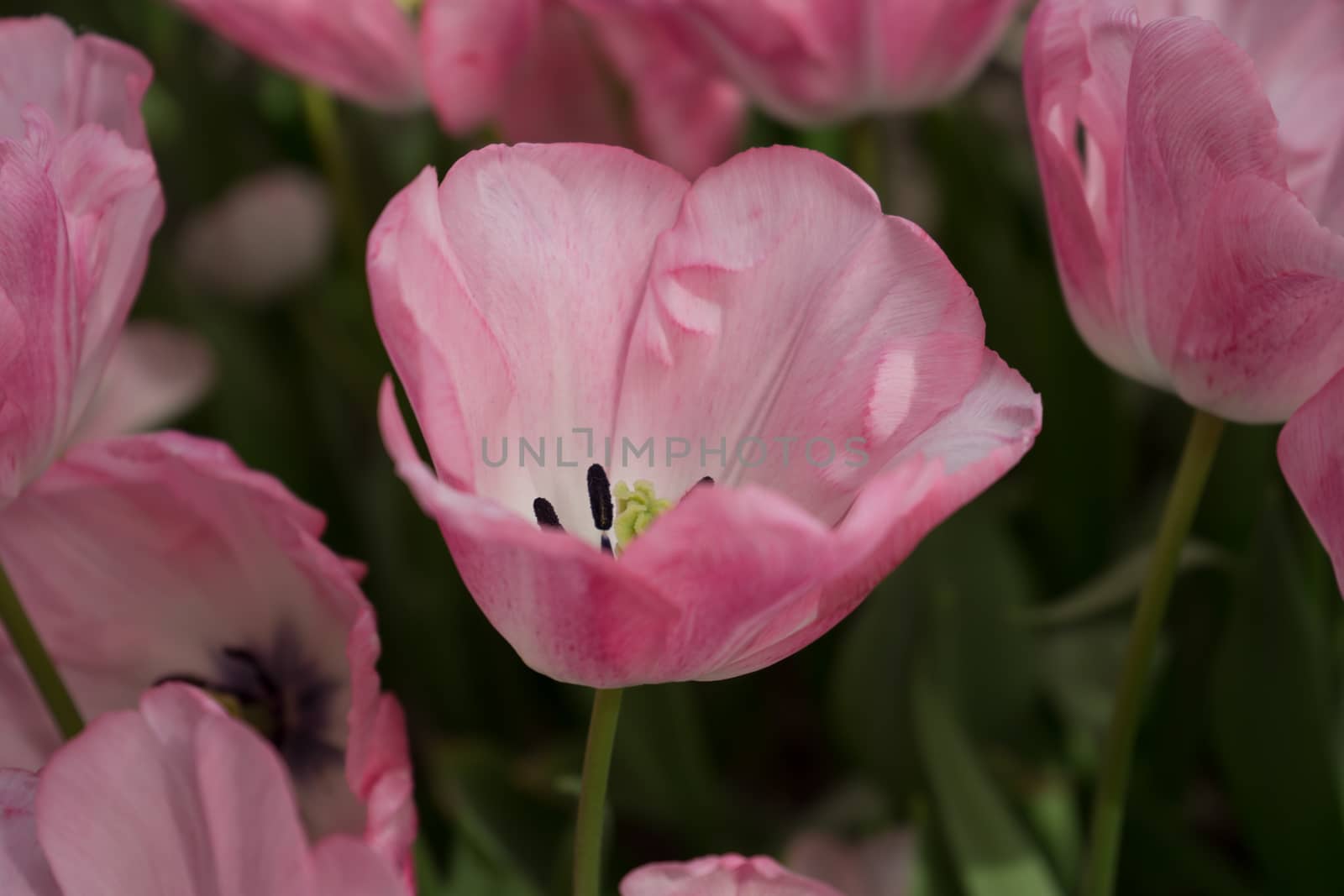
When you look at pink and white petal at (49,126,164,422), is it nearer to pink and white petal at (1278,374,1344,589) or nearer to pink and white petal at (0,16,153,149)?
pink and white petal at (0,16,153,149)

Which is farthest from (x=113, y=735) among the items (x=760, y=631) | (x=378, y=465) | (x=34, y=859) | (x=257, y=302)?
(x=257, y=302)

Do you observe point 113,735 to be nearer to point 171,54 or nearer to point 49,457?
point 49,457

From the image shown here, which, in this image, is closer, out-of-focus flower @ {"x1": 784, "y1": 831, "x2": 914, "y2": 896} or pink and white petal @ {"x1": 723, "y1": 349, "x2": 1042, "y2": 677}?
pink and white petal @ {"x1": 723, "y1": 349, "x2": 1042, "y2": 677}

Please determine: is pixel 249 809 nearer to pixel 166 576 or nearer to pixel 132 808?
pixel 132 808

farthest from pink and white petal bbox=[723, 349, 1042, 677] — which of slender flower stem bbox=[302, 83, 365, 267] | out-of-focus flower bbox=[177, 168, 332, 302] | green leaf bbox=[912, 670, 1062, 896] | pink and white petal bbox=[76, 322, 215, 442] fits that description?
out-of-focus flower bbox=[177, 168, 332, 302]

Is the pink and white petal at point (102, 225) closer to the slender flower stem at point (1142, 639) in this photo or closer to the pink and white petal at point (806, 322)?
the pink and white petal at point (806, 322)

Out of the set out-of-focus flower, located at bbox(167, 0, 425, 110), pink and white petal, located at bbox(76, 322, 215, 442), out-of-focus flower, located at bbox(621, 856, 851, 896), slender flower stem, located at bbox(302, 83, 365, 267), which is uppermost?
out-of-focus flower, located at bbox(167, 0, 425, 110)
